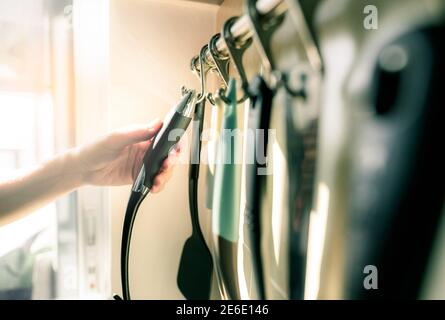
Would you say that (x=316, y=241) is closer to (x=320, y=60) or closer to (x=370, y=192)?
(x=370, y=192)

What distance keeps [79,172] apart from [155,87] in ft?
0.66

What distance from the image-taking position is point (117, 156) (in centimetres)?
56

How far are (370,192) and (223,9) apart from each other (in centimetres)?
41

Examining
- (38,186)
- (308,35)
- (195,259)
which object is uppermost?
(308,35)

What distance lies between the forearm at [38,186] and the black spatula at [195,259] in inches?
8.3

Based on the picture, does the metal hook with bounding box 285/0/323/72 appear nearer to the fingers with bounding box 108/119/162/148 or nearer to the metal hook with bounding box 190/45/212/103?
the metal hook with bounding box 190/45/212/103

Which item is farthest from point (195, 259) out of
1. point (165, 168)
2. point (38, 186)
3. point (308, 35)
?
point (308, 35)

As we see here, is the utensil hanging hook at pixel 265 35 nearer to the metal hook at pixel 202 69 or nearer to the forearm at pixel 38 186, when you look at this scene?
the metal hook at pixel 202 69

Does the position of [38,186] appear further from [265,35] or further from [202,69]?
[265,35]

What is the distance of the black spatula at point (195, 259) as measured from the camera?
53 cm

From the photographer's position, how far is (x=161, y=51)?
58cm

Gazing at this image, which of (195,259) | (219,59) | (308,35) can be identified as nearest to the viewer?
(308,35)

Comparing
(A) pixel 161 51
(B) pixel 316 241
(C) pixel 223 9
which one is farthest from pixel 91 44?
(B) pixel 316 241

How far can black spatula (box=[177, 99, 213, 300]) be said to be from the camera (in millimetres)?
535
